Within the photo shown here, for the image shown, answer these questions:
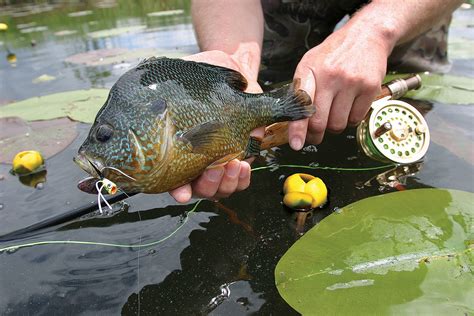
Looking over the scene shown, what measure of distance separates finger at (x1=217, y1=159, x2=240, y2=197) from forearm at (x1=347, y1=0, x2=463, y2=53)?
1013 millimetres

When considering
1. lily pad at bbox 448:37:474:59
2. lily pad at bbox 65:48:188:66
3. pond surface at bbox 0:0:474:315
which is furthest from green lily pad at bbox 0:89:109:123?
lily pad at bbox 448:37:474:59

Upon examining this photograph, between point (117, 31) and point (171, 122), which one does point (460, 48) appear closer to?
point (171, 122)

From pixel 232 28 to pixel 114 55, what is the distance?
3098mm

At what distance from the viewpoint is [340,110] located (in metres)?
2.01

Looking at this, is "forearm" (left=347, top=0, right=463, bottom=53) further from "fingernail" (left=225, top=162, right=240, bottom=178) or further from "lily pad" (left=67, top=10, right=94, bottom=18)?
"lily pad" (left=67, top=10, right=94, bottom=18)

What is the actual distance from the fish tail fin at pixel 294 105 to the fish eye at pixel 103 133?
759 millimetres

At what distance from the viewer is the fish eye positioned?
54.3 inches

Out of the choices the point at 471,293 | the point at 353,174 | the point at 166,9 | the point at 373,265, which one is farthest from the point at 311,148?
the point at 166,9

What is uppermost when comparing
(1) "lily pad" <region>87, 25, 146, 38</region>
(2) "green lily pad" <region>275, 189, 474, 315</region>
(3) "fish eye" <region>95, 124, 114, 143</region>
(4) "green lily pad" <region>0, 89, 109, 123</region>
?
(3) "fish eye" <region>95, 124, 114, 143</region>

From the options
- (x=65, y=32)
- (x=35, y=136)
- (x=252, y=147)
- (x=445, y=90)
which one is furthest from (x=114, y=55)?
(x=252, y=147)

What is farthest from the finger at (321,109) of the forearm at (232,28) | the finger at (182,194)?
the forearm at (232,28)

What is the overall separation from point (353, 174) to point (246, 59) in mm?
1038

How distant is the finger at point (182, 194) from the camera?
158 cm

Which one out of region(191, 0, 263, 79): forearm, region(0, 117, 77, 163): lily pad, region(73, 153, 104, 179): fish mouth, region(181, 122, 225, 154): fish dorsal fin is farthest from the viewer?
region(0, 117, 77, 163): lily pad
